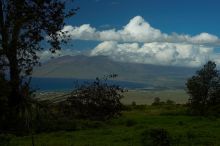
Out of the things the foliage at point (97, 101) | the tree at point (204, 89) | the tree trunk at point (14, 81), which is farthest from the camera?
the tree at point (204, 89)

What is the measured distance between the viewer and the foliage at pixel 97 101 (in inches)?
480

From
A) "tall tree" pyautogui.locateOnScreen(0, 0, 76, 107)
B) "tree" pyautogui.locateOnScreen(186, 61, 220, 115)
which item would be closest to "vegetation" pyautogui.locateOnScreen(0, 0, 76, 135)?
"tall tree" pyautogui.locateOnScreen(0, 0, 76, 107)

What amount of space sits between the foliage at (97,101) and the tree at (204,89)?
70.1 metres

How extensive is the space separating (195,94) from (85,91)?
2873 inches

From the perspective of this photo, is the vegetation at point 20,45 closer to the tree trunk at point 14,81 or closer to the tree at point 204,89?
the tree trunk at point 14,81

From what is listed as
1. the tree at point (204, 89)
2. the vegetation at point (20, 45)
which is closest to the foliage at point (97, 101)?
the vegetation at point (20, 45)

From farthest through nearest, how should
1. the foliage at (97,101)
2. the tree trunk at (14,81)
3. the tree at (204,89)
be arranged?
the tree at (204,89), the tree trunk at (14,81), the foliage at (97,101)

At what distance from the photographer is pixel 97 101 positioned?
1218cm

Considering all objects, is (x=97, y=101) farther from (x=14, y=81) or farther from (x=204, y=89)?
(x=204, y=89)

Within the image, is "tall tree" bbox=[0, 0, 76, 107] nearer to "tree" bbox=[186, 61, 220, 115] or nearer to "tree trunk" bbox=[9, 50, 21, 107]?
"tree trunk" bbox=[9, 50, 21, 107]

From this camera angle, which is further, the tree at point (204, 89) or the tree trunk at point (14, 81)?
the tree at point (204, 89)

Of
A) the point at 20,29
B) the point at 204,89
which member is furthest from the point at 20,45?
the point at 204,89

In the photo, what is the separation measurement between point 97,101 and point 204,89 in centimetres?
7330

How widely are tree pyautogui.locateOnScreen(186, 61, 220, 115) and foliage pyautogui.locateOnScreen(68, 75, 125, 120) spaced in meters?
70.1
